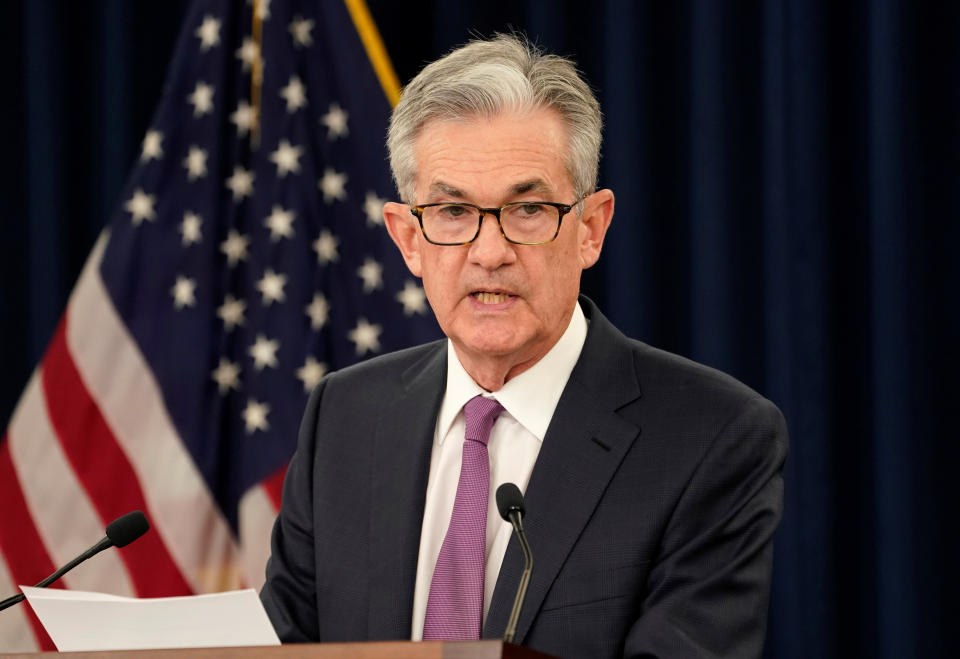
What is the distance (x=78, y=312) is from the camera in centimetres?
387

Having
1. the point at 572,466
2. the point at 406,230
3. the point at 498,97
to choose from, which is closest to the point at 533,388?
the point at 572,466

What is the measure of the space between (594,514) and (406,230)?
69 cm

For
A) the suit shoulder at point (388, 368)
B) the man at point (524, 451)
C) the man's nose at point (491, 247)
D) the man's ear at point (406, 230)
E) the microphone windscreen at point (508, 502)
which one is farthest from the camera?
the suit shoulder at point (388, 368)

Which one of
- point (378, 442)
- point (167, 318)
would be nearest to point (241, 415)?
point (167, 318)

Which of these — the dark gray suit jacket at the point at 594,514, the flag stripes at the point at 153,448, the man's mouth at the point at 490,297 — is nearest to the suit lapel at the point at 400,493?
the dark gray suit jacket at the point at 594,514

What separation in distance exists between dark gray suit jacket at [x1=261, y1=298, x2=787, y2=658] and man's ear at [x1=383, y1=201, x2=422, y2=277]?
0.68 feet

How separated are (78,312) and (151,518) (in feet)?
2.24

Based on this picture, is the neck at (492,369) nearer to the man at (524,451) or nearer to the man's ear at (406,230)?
the man at (524,451)

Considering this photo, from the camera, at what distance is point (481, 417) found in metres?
2.27

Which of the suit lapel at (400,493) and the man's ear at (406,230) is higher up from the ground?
the man's ear at (406,230)

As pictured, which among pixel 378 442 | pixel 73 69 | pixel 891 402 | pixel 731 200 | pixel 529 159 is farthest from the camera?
pixel 73 69

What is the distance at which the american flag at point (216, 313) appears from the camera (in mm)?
3766

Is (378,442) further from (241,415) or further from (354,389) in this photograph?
(241,415)

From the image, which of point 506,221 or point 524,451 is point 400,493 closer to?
point 524,451
